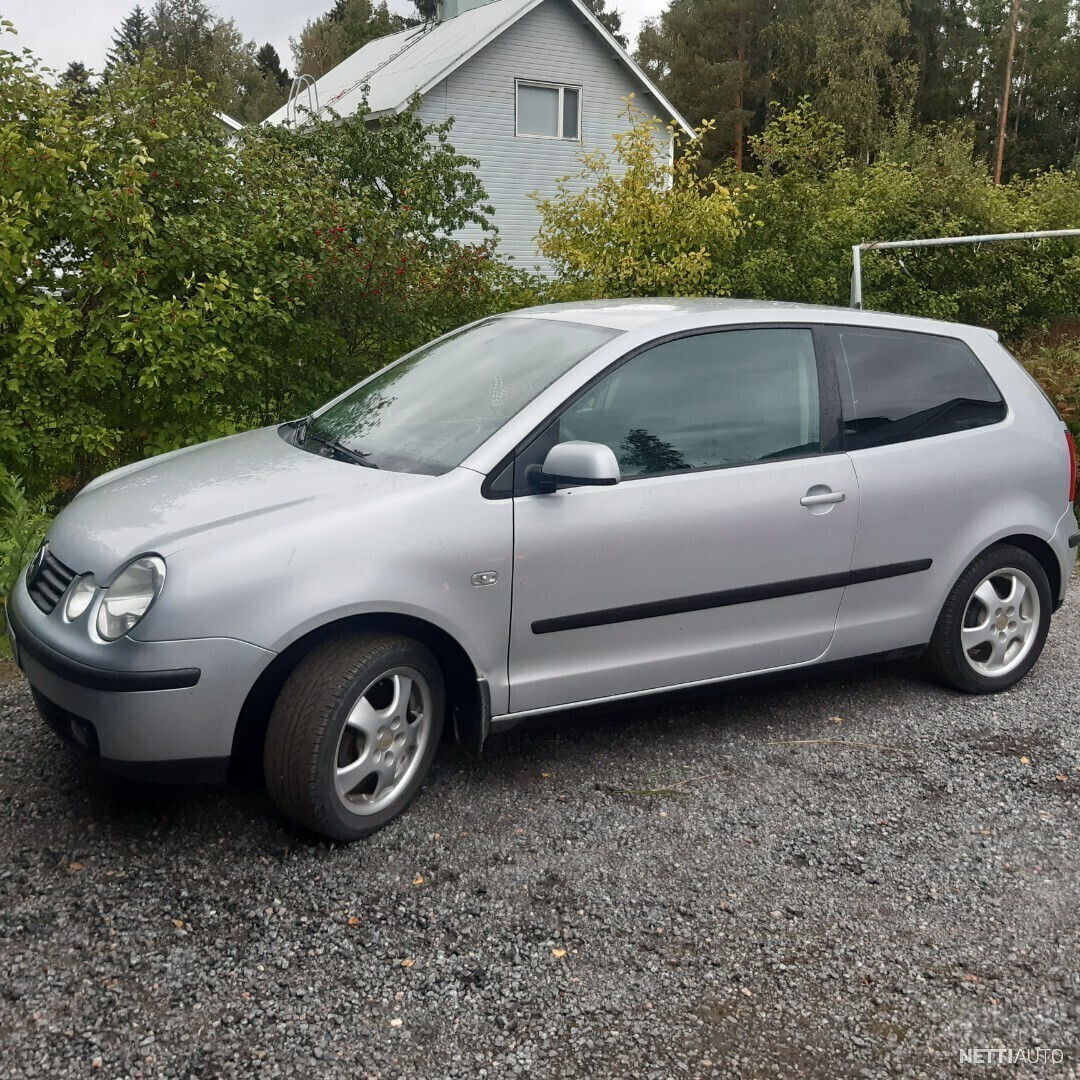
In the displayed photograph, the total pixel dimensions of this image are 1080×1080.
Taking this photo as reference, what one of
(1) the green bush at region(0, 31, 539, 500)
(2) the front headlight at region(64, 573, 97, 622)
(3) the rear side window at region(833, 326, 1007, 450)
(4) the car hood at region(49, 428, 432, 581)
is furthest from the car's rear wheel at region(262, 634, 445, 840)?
(1) the green bush at region(0, 31, 539, 500)

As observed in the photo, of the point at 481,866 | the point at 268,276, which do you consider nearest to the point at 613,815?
the point at 481,866

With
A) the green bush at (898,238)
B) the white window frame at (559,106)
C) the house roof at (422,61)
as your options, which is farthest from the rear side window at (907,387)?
the white window frame at (559,106)

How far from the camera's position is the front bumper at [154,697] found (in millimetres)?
3287

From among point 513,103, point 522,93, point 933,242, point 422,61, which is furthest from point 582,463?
point 422,61

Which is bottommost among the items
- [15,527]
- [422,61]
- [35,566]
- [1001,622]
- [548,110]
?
[1001,622]

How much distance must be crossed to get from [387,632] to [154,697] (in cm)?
73

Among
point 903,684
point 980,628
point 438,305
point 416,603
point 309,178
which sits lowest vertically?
point 903,684

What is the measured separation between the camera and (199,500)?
3.75 m

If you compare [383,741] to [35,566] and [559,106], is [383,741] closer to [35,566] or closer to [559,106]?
[35,566]

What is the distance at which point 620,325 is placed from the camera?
4.30 m

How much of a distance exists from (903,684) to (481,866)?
8.43 ft

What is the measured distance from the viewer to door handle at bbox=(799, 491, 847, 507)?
436 centimetres

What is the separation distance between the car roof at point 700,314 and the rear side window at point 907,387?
78 mm

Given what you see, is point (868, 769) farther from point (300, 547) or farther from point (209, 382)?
point (209, 382)
